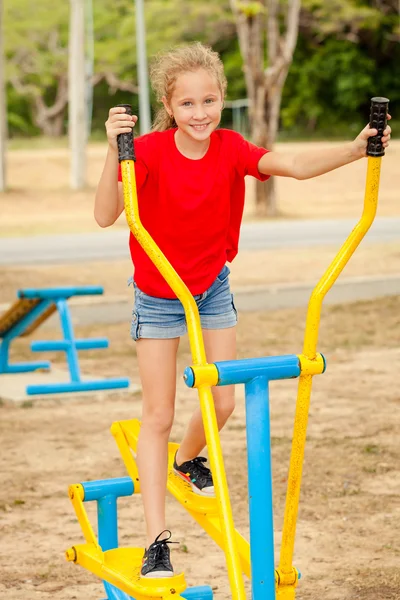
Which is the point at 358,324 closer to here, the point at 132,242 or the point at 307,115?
the point at 132,242

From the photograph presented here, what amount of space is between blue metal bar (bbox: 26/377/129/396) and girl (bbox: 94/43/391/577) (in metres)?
3.90

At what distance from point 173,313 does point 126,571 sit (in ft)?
2.72

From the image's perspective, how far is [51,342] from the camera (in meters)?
8.10

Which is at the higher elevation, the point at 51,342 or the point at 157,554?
the point at 157,554

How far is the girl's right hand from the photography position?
332cm

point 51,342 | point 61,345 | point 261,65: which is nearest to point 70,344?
point 61,345

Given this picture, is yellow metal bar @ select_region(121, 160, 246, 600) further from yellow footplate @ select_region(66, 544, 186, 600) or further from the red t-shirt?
yellow footplate @ select_region(66, 544, 186, 600)

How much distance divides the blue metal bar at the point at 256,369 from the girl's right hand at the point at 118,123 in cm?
76

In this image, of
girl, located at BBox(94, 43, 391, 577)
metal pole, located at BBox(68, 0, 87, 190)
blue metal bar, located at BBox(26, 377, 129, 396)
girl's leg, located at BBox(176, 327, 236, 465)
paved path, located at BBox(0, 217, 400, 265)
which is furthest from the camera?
metal pole, located at BBox(68, 0, 87, 190)

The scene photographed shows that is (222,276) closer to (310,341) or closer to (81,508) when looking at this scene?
(310,341)

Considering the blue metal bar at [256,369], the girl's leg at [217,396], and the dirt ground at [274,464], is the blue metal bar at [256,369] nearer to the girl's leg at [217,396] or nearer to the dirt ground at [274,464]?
the girl's leg at [217,396]

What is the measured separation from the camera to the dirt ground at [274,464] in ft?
14.2

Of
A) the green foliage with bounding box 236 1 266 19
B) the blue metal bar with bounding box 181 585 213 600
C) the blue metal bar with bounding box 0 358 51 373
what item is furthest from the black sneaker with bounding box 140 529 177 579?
the green foliage with bounding box 236 1 266 19

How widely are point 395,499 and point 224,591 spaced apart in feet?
4.19
